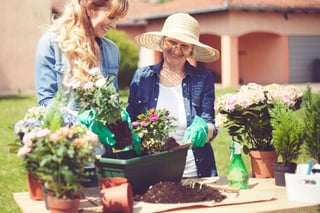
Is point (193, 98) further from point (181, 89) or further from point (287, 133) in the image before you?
point (287, 133)

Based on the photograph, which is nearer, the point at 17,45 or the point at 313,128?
the point at 313,128

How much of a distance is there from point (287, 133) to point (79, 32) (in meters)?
1.04

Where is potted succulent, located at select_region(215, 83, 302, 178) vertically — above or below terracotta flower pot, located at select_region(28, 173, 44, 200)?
above

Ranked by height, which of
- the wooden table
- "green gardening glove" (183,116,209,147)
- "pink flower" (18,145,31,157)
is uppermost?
"pink flower" (18,145,31,157)

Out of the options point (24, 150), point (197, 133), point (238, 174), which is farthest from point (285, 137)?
point (24, 150)

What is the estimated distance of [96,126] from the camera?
245 centimetres

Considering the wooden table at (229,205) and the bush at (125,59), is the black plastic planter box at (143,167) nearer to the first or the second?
the wooden table at (229,205)

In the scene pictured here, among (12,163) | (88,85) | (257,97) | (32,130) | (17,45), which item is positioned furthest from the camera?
(17,45)

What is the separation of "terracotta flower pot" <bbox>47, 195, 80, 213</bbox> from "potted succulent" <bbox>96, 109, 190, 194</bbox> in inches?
12.5

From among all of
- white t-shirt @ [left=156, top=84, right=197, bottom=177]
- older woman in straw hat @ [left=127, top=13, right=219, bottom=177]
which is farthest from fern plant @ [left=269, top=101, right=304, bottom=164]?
white t-shirt @ [left=156, top=84, right=197, bottom=177]

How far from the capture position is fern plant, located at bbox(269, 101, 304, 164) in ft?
8.84

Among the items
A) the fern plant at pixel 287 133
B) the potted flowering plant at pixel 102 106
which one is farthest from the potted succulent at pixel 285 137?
the potted flowering plant at pixel 102 106

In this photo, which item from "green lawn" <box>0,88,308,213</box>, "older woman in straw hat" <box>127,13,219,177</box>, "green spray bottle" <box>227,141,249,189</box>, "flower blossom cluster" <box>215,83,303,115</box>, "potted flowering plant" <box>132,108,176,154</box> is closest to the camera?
"potted flowering plant" <box>132,108,176,154</box>

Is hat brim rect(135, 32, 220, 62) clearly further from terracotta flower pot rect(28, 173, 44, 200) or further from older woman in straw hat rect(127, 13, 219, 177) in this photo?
terracotta flower pot rect(28, 173, 44, 200)
